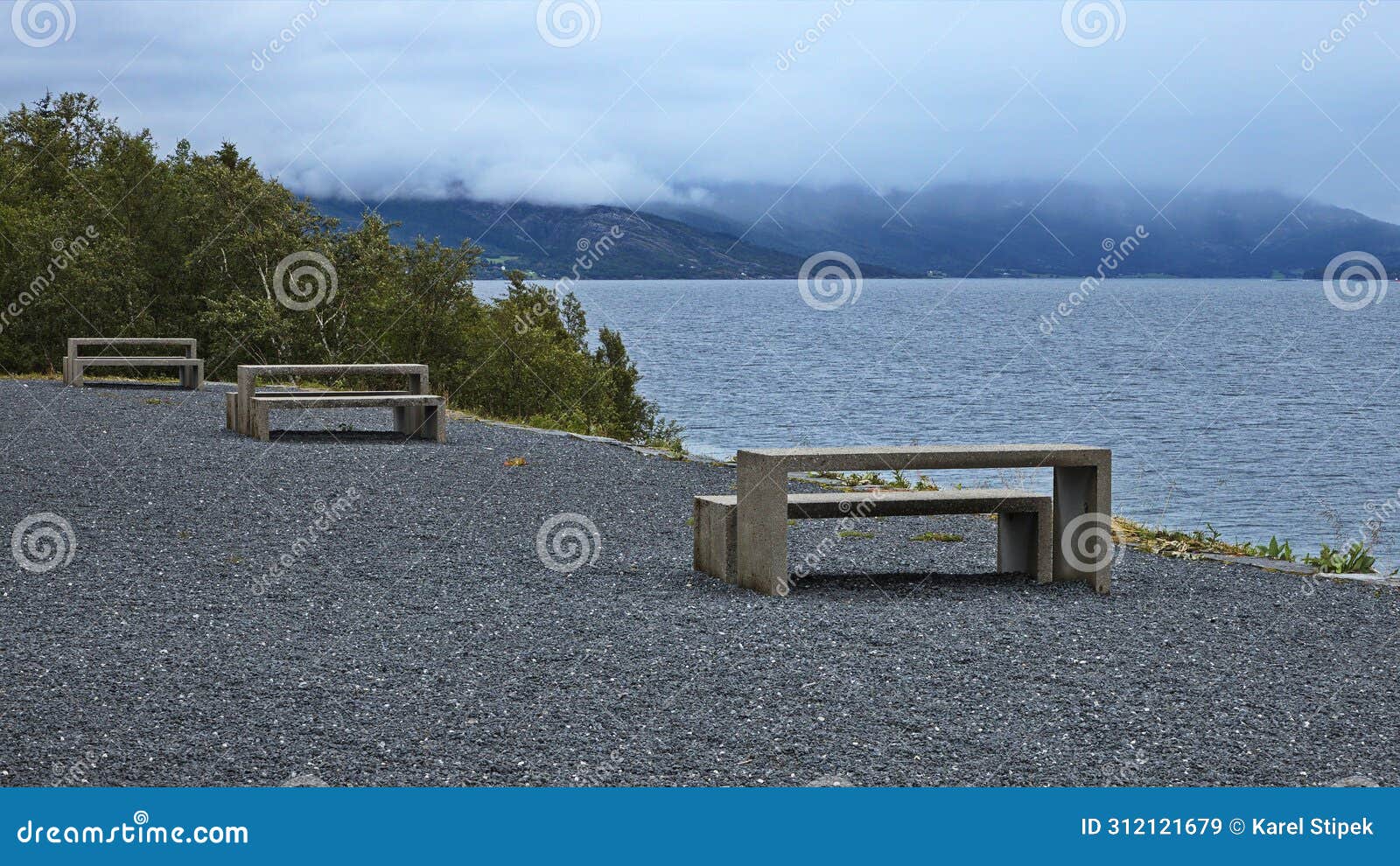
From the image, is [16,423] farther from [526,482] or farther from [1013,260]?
[1013,260]

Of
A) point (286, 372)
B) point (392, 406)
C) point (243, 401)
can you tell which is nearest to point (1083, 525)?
point (392, 406)

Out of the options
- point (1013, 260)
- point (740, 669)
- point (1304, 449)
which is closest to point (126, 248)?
point (740, 669)

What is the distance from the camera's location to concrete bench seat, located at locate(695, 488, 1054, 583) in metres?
6.84

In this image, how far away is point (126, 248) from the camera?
2291 cm

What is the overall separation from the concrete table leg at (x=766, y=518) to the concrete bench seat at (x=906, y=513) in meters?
0.18

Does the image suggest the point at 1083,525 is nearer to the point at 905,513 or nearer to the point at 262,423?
the point at 905,513

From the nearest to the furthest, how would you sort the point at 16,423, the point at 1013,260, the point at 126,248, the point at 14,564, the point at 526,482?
the point at 14,564 → the point at 526,482 → the point at 16,423 → the point at 126,248 → the point at 1013,260

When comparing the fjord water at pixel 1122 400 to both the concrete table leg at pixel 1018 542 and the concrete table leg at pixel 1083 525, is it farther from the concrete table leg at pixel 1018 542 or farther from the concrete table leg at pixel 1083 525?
the concrete table leg at pixel 1083 525

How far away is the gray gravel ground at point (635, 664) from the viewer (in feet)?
13.7

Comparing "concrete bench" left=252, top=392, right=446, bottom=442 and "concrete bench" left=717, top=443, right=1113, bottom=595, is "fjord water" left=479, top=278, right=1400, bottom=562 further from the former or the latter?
"concrete bench" left=717, top=443, right=1113, bottom=595

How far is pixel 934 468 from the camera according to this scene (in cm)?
662

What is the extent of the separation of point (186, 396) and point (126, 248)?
6.67 m

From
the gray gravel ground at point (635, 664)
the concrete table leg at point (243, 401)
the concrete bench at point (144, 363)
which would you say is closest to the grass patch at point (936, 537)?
the gray gravel ground at point (635, 664)

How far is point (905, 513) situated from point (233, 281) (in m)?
19.1
